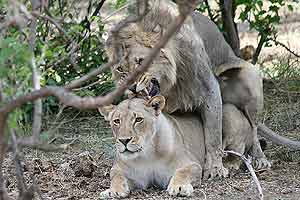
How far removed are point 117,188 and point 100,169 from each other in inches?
30.7

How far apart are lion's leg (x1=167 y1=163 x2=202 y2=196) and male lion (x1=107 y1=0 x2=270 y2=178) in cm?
33

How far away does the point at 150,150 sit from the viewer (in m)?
5.30

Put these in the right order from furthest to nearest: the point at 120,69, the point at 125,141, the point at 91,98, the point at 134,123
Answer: the point at 120,69
the point at 134,123
the point at 125,141
the point at 91,98

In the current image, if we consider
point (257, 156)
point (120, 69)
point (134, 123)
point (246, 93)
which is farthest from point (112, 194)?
point (246, 93)

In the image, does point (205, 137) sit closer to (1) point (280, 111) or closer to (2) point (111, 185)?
(2) point (111, 185)

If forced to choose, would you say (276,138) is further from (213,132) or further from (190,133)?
(190,133)

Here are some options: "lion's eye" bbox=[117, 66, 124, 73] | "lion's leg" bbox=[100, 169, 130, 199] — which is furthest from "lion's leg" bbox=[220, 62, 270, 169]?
"lion's leg" bbox=[100, 169, 130, 199]

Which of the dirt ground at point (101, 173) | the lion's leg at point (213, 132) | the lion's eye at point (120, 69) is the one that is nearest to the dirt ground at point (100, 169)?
the dirt ground at point (101, 173)

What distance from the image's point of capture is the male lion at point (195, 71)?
5.48 meters

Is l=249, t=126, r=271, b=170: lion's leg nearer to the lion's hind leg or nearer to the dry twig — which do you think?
the lion's hind leg

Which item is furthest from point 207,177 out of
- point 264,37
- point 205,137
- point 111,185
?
point 264,37

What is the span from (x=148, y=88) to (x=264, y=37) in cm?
323

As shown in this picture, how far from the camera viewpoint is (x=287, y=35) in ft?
36.4

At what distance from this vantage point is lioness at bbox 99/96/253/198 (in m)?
5.16
